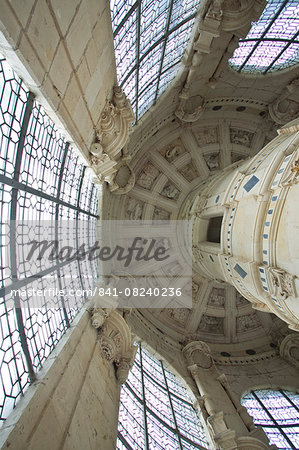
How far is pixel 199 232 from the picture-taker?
12.4 metres

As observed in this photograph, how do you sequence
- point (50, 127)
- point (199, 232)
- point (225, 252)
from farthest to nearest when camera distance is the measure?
point (199, 232) → point (225, 252) → point (50, 127)

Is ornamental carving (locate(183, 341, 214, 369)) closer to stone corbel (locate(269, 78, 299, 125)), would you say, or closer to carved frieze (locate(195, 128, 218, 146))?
carved frieze (locate(195, 128, 218, 146))

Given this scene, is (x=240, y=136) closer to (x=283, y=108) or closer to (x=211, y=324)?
(x=283, y=108)

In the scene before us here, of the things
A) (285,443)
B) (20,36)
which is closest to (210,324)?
(285,443)

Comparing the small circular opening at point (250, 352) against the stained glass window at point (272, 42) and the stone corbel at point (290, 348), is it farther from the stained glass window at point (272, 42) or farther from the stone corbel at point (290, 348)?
the stained glass window at point (272, 42)

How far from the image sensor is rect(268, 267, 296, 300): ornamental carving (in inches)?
201

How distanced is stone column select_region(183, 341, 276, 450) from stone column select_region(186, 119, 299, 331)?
18.1 feet

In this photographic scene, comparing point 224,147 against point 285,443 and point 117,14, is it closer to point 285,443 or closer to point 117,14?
point 117,14

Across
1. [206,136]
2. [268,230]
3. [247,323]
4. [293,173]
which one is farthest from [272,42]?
[247,323]

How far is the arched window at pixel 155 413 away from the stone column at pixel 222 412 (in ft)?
2.76

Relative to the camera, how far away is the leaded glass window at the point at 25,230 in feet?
13.4

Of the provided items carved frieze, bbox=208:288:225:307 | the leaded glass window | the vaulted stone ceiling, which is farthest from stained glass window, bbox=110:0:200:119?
carved frieze, bbox=208:288:225:307

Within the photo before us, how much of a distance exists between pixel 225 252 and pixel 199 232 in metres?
4.47

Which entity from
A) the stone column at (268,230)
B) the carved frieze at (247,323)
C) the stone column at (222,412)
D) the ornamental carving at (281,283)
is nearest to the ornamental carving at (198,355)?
the stone column at (222,412)
